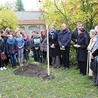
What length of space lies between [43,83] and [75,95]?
1572mm

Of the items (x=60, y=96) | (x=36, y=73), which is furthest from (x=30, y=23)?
(x=60, y=96)

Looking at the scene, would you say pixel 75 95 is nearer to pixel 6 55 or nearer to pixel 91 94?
pixel 91 94

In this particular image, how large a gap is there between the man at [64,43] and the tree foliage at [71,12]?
35.4 inches


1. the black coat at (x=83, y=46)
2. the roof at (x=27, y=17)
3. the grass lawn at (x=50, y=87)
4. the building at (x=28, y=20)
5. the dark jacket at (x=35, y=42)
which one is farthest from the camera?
the roof at (x=27, y=17)

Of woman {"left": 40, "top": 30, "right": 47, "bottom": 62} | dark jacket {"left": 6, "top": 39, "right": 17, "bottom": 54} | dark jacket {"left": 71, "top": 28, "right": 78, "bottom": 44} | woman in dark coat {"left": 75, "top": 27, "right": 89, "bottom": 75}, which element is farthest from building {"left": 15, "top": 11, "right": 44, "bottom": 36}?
woman in dark coat {"left": 75, "top": 27, "right": 89, "bottom": 75}

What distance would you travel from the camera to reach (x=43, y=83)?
283 inches

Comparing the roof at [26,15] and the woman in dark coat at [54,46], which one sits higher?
the roof at [26,15]

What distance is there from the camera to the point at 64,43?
9109 mm

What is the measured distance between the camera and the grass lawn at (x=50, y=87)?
239 inches

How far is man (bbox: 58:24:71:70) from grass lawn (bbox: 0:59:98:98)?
0.86 meters

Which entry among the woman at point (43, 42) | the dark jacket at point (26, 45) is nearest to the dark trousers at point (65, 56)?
the woman at point (43, 42)

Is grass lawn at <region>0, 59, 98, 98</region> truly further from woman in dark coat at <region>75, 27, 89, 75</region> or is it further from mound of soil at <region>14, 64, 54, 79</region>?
woman in dark coat at <region>75, 27, 89, 75</region>

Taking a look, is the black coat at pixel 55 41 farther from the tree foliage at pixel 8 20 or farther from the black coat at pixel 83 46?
the tree foliage at pixel 8 20

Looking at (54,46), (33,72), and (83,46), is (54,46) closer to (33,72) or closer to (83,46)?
(33,72)
